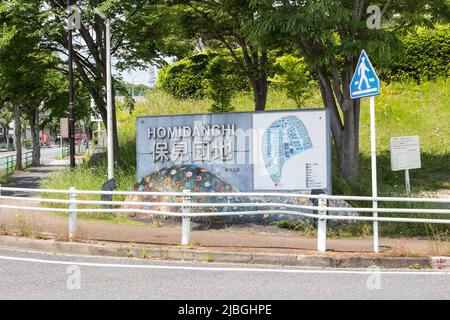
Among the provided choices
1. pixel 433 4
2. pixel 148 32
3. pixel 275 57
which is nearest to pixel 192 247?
pixel 433 4

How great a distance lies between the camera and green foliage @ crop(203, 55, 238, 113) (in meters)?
23.5

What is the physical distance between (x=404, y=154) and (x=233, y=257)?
6.24 m

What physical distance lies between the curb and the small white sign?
194 inches

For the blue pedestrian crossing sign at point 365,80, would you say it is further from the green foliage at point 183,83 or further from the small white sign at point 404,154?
the green foliage at point 183,83

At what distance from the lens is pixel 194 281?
23.8 ft

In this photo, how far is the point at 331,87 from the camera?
16094mm

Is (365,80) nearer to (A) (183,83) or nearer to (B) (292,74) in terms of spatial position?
(B) (292,74)

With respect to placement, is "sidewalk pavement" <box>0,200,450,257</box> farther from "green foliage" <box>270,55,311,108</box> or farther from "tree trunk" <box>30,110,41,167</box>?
"tree trunk" <box>30,110,41,167</box>

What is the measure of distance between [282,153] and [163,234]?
11.0 ft

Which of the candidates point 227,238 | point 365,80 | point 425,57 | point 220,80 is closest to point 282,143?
→ point 227,238

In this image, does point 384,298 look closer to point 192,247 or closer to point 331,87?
point 192,247

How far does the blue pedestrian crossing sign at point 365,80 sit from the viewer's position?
29.4 ft

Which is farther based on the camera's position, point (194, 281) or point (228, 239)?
point (228, 239)

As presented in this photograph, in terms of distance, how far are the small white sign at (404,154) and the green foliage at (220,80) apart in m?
11.6
